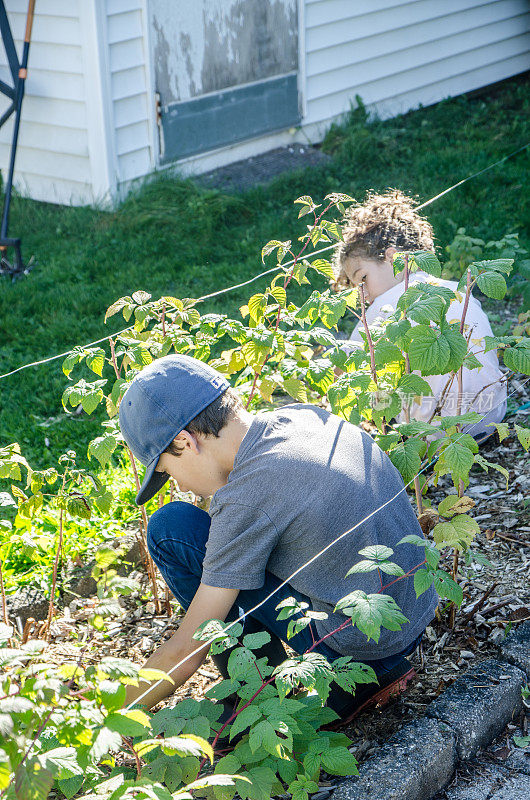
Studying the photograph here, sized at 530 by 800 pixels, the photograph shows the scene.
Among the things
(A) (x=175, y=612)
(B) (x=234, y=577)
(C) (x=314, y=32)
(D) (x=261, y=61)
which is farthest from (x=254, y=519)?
(C) (x=314, y=32)

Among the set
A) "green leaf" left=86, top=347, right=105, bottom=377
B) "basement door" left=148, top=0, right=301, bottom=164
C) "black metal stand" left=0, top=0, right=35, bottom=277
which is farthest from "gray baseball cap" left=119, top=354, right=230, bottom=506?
"basement door" left=148, top=0, right=301, bottom=164

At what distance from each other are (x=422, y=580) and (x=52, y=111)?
5425mm

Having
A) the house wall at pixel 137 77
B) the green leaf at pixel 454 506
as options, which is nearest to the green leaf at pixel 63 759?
the green leaf at pixel 454 506

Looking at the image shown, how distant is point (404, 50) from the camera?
8250mm

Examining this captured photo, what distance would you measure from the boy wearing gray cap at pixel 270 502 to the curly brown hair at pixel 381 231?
123 cm

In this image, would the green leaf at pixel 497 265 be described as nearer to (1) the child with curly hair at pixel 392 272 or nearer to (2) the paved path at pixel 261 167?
(1) the child with curly hair at pixel 392 272

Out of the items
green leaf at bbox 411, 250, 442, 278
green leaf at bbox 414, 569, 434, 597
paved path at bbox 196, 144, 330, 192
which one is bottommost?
green leaf at bbox 414, 569, 434, 597

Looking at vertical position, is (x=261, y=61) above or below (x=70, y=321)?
above

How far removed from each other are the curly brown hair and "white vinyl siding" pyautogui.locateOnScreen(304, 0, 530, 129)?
4551mm

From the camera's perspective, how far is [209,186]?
659cm

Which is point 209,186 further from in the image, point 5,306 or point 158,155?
point 5,306

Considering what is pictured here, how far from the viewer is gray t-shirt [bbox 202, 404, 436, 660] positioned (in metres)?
1.93

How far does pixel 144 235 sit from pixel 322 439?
4150 mm

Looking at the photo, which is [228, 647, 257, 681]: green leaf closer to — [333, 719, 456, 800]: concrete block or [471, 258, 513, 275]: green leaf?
[333, 719, 456, 800]: concrete block
